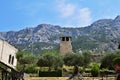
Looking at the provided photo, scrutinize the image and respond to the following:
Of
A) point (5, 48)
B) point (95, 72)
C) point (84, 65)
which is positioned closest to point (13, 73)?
point (95, 72)

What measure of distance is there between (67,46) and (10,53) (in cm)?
3694

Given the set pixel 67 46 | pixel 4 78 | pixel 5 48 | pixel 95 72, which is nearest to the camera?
pixel 4 78

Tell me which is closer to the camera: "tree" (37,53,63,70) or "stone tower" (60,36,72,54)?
"tree" (37,53,63,70)

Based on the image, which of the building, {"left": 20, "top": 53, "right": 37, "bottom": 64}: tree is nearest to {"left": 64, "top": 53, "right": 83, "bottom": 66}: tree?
{"left": 20, "top": 53, "right": 37, "bottom": 64}: tree

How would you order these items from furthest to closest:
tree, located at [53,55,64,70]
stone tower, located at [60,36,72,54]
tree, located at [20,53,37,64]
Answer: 1. stone tower, located at [60,36,72,54]
2. tree, located at [20,53,37,64]
3. tree, located at [53,55,64,70]

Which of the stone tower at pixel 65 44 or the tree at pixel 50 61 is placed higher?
the stone tower at pixel 65 44

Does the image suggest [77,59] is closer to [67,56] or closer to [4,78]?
[67,56]

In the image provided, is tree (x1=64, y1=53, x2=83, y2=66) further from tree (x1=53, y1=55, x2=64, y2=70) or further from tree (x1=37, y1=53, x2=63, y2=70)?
tree (x1=37, y1=53, x2=63, y2=70)

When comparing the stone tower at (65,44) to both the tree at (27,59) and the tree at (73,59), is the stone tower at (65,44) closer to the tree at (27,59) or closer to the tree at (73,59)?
the tree at (27,59)

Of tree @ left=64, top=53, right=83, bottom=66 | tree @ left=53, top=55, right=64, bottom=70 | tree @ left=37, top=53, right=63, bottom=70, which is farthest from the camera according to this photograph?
tree @ left=64, top=53, right=83, bottom=66

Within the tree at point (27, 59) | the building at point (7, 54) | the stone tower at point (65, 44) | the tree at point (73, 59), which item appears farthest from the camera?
the stone tower at point (65, 44)

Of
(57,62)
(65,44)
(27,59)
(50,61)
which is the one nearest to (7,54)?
(27,59)

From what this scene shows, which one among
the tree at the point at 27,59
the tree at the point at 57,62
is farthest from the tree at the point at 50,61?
the tree at the point at 27,59

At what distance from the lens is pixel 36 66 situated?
228ft
